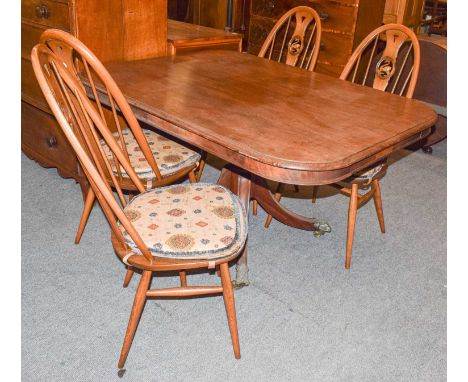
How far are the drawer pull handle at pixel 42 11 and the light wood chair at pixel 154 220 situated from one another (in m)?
0.88

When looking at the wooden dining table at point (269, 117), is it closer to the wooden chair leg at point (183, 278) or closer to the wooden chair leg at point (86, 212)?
the wooden chair leg at point (183, 278)

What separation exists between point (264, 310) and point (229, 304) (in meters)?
0.35

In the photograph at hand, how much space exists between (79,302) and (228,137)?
3.08 feet

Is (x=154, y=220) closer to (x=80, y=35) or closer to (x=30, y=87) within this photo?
(x=80, y=35)

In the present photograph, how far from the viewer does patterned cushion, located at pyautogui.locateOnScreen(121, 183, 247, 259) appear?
1527 mm

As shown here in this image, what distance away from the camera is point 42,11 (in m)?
2.38

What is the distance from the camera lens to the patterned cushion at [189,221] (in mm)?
1527

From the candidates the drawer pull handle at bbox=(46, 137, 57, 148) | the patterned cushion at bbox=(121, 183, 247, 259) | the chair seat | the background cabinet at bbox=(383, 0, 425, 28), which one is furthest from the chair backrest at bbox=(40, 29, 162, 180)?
the background cabinet at bbox=(383, 0, 425, 28)

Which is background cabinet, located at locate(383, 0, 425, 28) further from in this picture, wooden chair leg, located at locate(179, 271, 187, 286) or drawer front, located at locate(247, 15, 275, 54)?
wooden chair leg, located at locate(179, 271, 187, 286)

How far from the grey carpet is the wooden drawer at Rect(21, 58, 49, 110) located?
49 centimetres

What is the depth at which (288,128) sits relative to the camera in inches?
64.1

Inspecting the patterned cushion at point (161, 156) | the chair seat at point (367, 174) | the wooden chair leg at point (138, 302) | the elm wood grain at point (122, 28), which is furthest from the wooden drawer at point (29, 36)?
the chair seat at point (367, 174)

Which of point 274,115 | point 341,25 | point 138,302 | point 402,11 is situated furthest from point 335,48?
point 138,302
